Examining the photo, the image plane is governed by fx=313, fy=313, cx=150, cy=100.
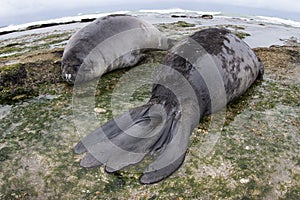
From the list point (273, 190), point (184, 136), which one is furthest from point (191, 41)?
point (273, 190)

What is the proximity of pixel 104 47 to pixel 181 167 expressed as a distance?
285 centimetres

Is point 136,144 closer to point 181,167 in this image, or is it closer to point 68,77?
point 181,167

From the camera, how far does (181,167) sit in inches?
112

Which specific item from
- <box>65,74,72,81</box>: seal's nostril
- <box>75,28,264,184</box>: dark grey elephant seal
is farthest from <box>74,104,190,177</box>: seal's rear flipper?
→ <box>65,74,72,81</box>: seal's nostril

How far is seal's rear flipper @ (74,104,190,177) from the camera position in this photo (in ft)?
8.92

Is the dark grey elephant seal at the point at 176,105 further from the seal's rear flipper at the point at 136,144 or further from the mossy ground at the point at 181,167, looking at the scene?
the mossy ground at the point at 181,167

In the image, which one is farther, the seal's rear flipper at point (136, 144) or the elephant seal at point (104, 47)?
the elephant seal at point (104, 47)

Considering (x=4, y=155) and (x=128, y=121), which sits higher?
(x=128, y=121)

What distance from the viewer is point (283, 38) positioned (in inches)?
370

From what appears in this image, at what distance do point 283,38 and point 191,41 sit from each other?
6527mm

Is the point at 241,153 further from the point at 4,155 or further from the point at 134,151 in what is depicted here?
the point at 4,155

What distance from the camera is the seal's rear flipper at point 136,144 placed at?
2.72 m

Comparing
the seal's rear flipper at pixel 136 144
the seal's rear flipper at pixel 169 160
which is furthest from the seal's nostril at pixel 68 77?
the seal's rear flipper at pixel 169 160

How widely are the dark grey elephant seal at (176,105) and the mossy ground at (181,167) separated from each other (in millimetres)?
120
